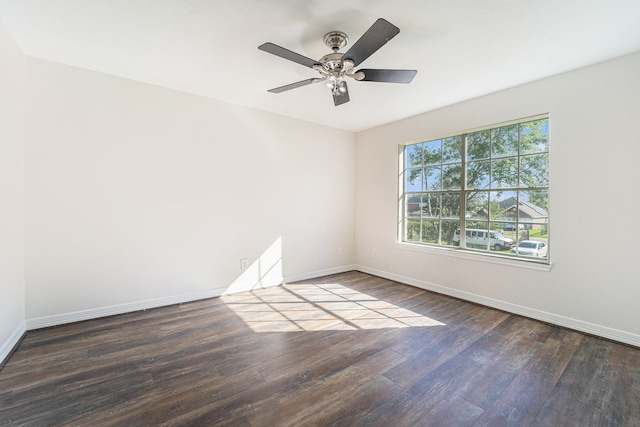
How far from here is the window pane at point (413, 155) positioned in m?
4.35

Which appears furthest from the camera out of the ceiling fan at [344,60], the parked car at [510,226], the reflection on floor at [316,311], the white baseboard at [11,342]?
the parked car at [510,226]

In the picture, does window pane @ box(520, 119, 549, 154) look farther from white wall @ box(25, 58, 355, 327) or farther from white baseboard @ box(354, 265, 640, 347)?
white wall @ box(25, 58, 355, 327)

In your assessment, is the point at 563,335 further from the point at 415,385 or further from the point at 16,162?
the point at 16,162

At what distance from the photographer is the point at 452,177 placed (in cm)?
394

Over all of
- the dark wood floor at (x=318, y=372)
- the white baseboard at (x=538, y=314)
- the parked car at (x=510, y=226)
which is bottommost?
the dark wood floor at (x=318, y=372)

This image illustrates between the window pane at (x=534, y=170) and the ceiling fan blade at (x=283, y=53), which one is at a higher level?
the ceiling fan blade at (x=283, y=53)

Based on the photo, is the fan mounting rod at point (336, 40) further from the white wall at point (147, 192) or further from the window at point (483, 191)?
the window at point (483, 191)

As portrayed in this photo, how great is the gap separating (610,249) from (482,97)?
2.12 meters

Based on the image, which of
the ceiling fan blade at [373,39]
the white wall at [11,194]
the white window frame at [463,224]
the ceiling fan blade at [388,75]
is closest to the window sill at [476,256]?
the white window frame at [463,224]

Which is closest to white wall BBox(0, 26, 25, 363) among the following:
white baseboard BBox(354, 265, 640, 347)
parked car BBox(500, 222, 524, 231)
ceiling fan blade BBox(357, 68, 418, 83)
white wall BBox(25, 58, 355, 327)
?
white wall BBox(25, 58, 355, 327)

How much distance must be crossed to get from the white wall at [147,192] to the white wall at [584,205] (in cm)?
281

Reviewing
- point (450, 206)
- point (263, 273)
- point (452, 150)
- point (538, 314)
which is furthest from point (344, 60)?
point (538, 314)

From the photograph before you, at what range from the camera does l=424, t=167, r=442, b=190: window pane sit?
4113 millimetres

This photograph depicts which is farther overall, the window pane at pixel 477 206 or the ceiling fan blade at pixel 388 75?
the window pane at pixel 477 206
